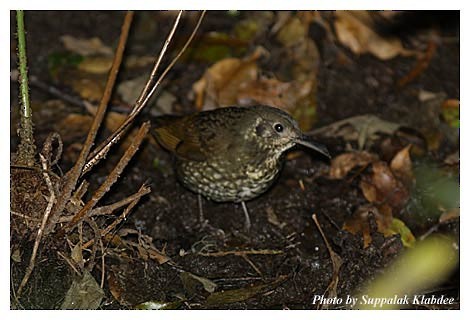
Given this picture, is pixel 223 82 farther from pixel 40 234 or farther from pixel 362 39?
pixel 40 234

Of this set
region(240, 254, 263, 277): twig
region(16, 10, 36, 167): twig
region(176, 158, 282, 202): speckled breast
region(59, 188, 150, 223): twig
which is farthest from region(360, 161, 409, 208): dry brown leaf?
region(16, 10, 36, 167): twig

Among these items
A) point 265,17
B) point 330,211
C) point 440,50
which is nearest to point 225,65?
point 265,17

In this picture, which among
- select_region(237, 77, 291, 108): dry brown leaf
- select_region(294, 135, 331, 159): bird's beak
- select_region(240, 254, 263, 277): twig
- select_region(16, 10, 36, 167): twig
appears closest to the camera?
select_region(16, 10, 36, 167): twig

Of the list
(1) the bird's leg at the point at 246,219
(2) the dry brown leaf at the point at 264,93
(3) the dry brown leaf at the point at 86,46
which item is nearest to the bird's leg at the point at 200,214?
(1) the bird's leg at the point at 246,219

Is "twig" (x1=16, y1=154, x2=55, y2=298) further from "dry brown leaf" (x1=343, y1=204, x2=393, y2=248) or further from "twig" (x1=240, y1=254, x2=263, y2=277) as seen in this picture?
"dry brown leaf" (x1=343, y1=204, x2=393, y2=248)

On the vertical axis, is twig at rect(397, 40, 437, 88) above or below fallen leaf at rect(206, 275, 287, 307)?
above

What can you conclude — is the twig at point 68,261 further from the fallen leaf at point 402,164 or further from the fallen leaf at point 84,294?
the fallen leaf at point 402,164

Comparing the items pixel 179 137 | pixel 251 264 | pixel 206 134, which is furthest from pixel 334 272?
pixel 179 137
